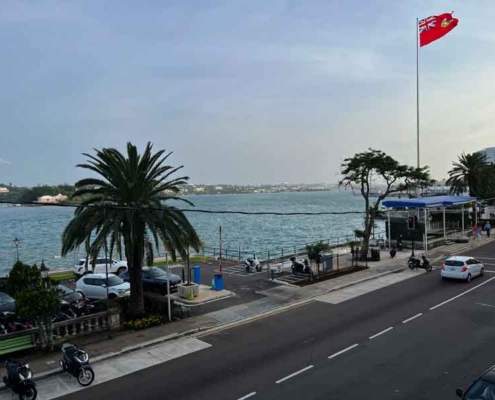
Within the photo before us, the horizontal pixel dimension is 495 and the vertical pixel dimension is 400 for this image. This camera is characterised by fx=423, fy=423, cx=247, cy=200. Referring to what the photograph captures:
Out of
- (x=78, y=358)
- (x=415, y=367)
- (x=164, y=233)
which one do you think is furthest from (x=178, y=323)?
(x=415, y=367)

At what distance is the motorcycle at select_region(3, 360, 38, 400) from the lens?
11.1m

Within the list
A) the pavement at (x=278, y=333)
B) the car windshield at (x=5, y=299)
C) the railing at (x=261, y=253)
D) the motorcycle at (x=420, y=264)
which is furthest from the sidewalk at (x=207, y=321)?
the railing at (x=261, y=253)

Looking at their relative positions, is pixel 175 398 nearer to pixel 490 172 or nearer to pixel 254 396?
pixel 254 396

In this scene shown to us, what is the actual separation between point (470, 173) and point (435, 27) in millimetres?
21966

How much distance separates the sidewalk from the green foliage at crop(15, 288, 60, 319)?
1545mm

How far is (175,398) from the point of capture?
11125mm

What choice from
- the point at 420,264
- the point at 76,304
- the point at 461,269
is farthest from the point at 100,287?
the point at 420,264

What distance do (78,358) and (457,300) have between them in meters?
17.2

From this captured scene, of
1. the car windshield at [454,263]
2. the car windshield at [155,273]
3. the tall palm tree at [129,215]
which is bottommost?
the car windshield at [155,273]

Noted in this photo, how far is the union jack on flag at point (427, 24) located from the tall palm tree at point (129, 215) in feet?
114

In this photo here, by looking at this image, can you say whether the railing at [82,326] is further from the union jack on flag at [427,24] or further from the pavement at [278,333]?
the union jack on flag at [427,24]

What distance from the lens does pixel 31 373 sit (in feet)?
39.5

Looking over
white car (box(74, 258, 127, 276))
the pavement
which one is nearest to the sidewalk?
the pavement

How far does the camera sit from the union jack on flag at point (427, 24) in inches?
1644
